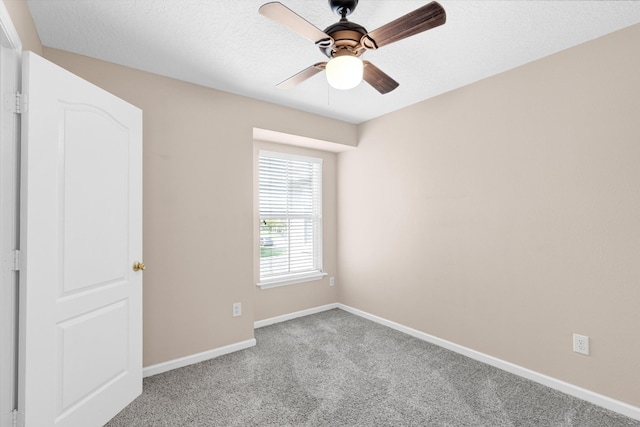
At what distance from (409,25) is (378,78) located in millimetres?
475

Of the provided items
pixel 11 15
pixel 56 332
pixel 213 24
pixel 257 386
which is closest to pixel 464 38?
pixel 213 24

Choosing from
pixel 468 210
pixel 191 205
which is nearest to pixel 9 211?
pixel 191 205

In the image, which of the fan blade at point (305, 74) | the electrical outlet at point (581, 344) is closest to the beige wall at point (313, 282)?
the fan blade at point (305, 74)

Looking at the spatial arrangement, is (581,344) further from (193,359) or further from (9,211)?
(9,211)

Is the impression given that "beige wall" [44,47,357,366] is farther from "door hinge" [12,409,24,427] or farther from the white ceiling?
"door hinge" [12,409,24,427]

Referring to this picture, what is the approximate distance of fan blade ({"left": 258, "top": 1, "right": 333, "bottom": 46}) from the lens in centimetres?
127

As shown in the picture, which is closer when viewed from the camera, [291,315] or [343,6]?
[343,6]

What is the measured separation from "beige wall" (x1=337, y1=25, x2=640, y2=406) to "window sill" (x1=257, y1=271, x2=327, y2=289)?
934mm

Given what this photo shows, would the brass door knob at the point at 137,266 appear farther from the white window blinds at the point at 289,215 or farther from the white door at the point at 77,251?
the white window blinds at the point at 289,215

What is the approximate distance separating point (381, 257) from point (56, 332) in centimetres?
299

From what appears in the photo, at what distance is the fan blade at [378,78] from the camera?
1764mm

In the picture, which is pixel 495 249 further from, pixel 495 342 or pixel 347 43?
pixel 347 43

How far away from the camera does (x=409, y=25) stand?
139 centimetres

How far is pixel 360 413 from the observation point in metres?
2.00
